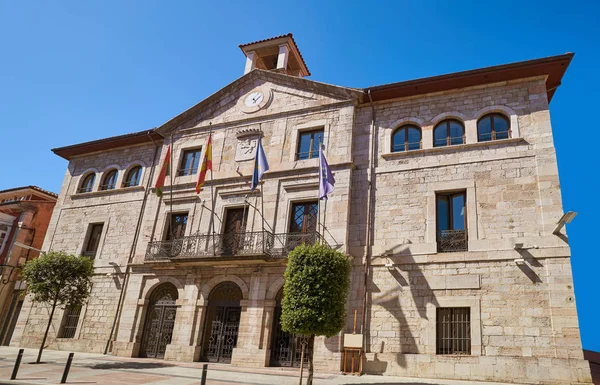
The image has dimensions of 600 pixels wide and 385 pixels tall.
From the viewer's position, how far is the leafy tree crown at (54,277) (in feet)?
47.1

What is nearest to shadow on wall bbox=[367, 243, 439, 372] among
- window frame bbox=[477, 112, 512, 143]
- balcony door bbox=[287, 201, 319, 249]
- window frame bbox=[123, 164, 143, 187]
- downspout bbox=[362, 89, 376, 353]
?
downspout bbox=[362, 89, 376, 353]

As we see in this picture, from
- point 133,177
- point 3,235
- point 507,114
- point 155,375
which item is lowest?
point 155,375

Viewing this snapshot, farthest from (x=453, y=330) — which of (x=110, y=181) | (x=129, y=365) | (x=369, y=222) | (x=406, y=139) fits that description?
(x=110, y=181)

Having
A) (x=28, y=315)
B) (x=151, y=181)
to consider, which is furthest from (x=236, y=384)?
(x=28, y=315)

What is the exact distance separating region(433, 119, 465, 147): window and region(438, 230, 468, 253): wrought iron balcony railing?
10.5 ft

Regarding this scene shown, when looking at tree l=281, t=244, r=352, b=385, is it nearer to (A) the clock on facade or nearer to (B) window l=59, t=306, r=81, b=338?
(A) the clock on facade

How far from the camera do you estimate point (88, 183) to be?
72.2 ft

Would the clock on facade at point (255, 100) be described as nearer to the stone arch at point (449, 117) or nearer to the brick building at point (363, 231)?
the brick building at point (363, 231)

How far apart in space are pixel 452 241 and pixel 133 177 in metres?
→ 14.9

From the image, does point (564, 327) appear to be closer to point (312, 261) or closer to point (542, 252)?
point (542, 252)

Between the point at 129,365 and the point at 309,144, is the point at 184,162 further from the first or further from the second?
the point at 129,365

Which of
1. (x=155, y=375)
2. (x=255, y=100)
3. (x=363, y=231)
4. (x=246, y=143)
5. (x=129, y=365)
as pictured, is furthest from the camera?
(x=255, y=100)

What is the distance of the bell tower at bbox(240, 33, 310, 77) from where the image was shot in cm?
1978

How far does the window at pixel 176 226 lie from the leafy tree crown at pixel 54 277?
375 cm
